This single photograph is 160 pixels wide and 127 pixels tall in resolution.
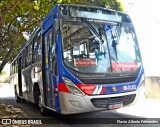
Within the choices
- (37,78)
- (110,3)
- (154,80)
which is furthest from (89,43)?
(154,80)

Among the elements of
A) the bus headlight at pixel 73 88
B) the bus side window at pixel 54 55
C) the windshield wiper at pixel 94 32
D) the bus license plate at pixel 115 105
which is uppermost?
the windshield wiper at pixel 94 32

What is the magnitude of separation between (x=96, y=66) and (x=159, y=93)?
9449 mm

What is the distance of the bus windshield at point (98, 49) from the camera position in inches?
288

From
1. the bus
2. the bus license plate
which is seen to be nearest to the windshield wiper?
the bus

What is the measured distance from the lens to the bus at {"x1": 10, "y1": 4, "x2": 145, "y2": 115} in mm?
7117

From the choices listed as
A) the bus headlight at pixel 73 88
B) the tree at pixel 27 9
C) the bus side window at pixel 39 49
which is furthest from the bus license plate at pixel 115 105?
the tree at pixel 27 9

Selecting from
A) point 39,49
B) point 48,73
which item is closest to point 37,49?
point 39,49

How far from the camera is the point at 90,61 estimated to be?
7328 mm

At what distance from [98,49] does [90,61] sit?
444 mm

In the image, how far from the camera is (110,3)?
13.9 meters

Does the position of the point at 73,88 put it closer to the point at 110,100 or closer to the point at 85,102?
the point at 85,102

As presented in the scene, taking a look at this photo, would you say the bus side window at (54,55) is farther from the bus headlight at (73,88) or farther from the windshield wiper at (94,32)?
the windshield wiper at (94,32)

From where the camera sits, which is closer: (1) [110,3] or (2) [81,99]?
(2) [81,99]

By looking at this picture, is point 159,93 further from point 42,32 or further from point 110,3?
point 42,32
